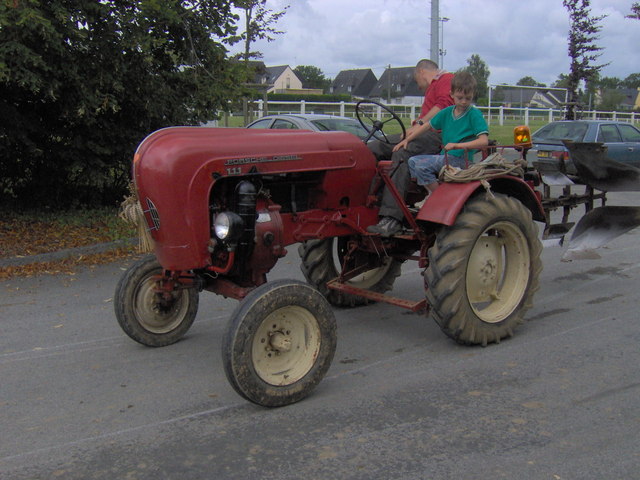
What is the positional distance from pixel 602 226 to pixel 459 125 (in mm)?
2557

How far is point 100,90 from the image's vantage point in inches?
363

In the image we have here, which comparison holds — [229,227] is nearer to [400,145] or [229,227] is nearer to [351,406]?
[351,406]

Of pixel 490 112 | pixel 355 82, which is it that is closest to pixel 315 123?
pixel 490 112

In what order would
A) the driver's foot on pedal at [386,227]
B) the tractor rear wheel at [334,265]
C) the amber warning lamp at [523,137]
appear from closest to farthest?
the driver's foot on pedal at [386,227]
the amber warning lamp at [523,137]
the tractor rear wheel at [334,265]

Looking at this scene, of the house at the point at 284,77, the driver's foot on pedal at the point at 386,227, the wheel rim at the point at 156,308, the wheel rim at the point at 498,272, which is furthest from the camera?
the house at the point at 284,77

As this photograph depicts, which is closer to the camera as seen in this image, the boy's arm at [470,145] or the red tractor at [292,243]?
the red tractor at [292,243]

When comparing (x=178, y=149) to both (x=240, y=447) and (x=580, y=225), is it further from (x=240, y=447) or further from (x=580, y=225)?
(x=580, y=225)

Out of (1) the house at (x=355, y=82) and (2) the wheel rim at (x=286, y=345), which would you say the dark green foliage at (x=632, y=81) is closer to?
(1) the house at (x=355, y=82)

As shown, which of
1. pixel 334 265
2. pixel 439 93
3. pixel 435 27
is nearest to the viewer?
pixel 439 93

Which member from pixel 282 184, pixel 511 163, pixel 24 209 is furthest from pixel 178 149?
pixel 24 209

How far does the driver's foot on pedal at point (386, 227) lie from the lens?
512 cm

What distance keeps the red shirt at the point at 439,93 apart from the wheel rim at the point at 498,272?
1.12 m

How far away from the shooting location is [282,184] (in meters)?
4.77

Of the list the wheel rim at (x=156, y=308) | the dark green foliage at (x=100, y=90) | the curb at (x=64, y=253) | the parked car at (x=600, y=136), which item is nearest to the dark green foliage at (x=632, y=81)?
the parked car at (x=600, y=136)
